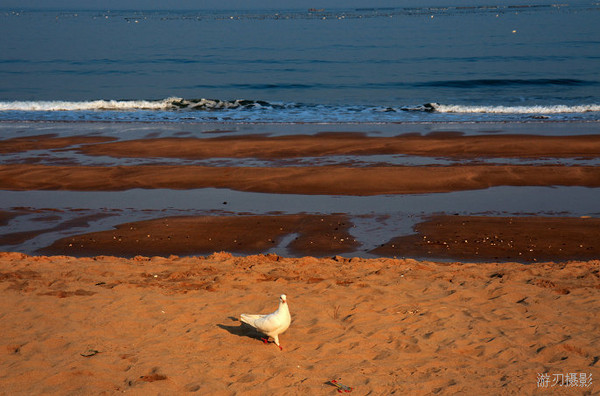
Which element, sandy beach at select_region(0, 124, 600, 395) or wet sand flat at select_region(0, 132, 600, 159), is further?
wet sand flat at select_region(0, 132, 600, 159)

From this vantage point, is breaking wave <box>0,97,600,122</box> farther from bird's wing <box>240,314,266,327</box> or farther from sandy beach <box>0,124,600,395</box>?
bird's wing <box>240,314,266,327</box>

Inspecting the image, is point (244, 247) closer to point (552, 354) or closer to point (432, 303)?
point (432, 303)

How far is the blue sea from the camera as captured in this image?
26250 mm

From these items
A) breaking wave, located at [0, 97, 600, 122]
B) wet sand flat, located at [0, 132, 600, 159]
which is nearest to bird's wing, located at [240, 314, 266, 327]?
wet sand flat, located at [0, 132, 600, 159]

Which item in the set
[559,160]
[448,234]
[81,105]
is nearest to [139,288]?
[448,234]

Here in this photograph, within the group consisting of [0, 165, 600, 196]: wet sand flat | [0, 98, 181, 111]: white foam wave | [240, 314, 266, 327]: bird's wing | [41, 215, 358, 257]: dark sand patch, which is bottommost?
[41, 215, 358, 257]: dark sand patch

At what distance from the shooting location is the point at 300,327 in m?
6.84

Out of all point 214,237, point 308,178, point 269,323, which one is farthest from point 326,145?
point 269,323

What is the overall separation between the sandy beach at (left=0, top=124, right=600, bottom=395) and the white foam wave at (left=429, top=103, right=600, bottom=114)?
10461 millimetres

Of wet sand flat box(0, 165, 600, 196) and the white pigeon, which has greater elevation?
the white pigeon

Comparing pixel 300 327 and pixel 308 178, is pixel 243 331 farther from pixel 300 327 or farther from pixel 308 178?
pixel 308 178

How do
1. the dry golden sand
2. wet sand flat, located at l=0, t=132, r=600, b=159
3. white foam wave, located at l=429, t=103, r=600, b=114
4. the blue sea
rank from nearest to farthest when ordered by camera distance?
the dry golden sand < wet sand flat, located at l=0, t=132, r=600, b=159 < white foam wave, located at l=429, t=103, r=600, b=114 < the blue sea

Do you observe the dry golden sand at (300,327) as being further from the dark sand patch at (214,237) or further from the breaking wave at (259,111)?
the breaking wave at (259,111)

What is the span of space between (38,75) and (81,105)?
40.1ft
